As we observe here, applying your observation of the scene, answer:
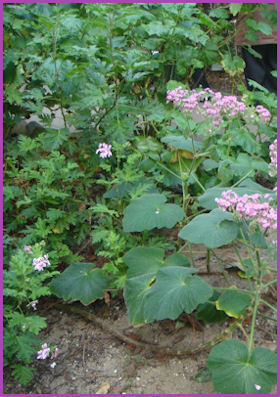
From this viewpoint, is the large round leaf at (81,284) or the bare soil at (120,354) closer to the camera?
the bare soil at (120,354)

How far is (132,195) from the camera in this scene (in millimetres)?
1948

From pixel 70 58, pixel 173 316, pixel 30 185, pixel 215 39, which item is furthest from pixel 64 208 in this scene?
pixel 215 39

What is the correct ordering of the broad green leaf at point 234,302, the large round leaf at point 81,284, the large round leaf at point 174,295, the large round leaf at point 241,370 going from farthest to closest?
the large round leaf at point 81,284
the broad green leaf at point 234,302
the large round leaf at point 174,295
the large round leaf at point 241,370

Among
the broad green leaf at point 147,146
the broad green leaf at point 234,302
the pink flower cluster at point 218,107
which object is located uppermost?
the pink flower cluster at point 218,107

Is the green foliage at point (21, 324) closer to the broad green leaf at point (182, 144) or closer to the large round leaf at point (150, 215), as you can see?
the large round leaf at point (150, 215)

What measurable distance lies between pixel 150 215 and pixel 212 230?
1.07ft

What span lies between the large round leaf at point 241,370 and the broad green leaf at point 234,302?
152 mm

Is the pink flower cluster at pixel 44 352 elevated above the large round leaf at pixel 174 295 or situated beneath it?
situated beneath

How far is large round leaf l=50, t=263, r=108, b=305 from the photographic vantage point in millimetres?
1733

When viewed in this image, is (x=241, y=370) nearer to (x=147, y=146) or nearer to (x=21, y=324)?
(x=21, y=324)

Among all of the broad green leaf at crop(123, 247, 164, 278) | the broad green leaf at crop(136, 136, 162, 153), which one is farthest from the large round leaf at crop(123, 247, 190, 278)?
the broad green leaf at crop(136, 136, 162, 153)

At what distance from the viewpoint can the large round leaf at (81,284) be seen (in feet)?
5.69

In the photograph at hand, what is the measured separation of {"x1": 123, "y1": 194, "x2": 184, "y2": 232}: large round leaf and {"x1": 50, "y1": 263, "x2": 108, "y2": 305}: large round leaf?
271mm

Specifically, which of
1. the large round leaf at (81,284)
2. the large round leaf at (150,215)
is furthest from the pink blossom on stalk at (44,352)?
the large round leaf at (150,215)
